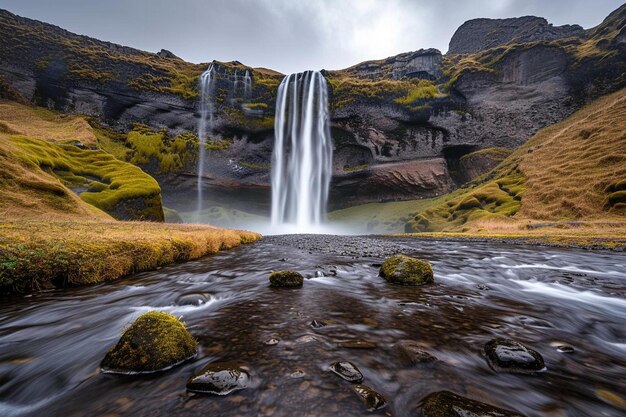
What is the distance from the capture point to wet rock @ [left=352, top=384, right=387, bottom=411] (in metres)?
2.80

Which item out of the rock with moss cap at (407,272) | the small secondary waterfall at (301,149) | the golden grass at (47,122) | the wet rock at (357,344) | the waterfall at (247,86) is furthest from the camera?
the waterfall at (247,86)

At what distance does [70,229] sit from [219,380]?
41.9ft

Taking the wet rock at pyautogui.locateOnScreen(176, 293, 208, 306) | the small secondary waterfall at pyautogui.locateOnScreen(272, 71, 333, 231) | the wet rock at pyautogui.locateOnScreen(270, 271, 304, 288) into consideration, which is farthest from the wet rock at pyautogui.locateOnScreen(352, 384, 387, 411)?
the small secondary waterfall at pyautogui.locateOnScreen(272, 71, 333, 231)

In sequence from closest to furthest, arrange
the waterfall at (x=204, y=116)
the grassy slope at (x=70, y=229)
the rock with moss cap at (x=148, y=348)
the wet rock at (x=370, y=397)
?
the wet rock at (x=370, y=397)
the rock with moss cap at (x=148, y=348)
the grassy slope at (x=70, y=229)
the waterfall at (x=204, y=116)

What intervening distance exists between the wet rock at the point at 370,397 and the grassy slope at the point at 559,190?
33949 millimetres

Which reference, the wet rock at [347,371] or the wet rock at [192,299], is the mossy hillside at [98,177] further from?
the wet rock at [347,371]

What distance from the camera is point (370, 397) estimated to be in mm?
2945

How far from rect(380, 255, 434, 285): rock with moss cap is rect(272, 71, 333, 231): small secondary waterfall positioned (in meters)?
56.3

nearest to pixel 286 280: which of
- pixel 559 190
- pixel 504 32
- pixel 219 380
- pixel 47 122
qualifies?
pixel 219 380

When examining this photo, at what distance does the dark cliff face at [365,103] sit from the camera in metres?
60.9

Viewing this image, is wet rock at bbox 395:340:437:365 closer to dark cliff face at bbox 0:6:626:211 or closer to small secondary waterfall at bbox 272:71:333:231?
small secondary waterfall at bbox 272:71:333:231

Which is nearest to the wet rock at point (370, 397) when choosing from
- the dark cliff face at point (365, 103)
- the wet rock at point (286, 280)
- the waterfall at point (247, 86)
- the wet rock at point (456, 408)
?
the wet rock at point (456, 408)

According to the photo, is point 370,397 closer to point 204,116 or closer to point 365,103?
point 365,103

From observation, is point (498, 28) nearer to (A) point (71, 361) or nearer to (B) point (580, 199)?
(B) point (580, 199)
